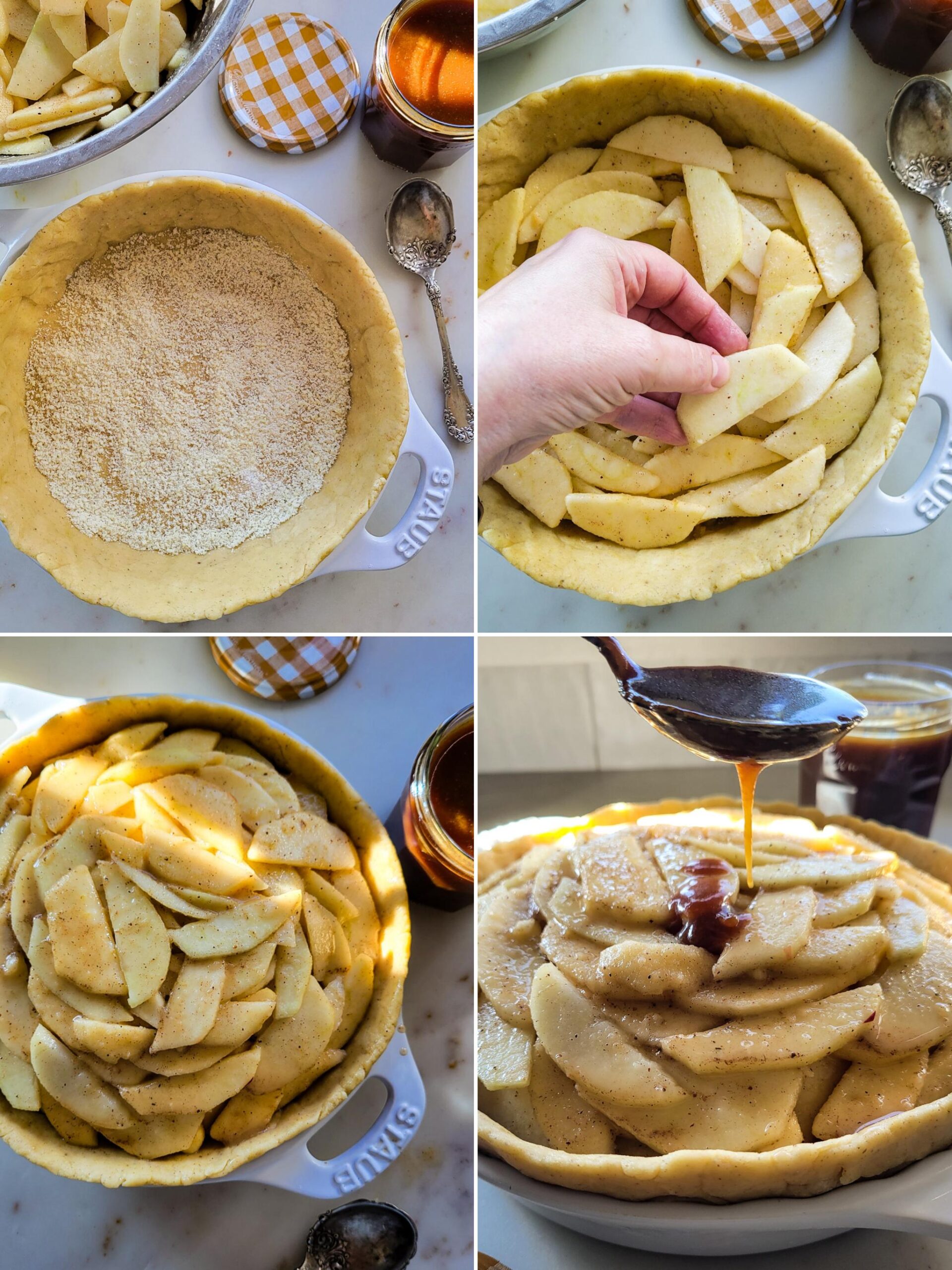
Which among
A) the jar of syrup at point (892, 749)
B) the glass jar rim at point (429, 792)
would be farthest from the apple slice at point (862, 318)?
the glass jar rim at point (429, 792)

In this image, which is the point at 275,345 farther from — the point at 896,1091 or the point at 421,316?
the point at 896,1091

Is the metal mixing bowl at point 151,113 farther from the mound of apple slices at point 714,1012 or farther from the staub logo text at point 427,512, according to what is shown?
the mound of apple slices at point 714,1012

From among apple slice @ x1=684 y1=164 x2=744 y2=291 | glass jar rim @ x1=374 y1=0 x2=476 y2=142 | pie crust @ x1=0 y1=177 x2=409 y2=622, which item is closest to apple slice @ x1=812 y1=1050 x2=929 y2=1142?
pie crust @ x1=0 y1=177 x2=409 y2=622

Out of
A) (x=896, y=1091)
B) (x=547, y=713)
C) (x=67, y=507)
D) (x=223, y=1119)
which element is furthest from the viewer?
(x=547, y=713)

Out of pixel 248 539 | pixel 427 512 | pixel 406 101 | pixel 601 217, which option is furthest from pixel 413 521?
pixel 406 101

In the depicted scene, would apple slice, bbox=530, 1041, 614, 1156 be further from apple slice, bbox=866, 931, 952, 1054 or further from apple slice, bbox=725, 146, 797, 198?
apple slice, bbox=725, 146, 797, 198

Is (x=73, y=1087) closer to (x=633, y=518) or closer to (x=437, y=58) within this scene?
(x=633, y=518)

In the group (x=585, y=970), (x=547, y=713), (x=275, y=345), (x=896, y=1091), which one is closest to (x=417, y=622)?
(x=547, y=713)
